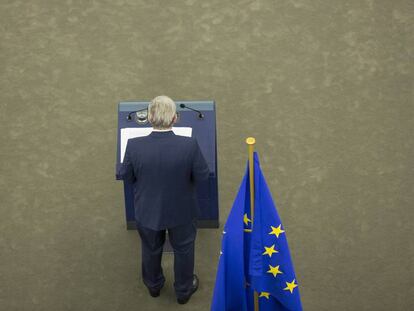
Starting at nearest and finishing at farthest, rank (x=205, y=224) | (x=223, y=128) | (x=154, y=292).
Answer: (x=154, y=292)
(x=205, y=224)
(x=223, y=128)

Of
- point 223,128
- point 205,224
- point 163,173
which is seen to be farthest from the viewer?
point 223,128

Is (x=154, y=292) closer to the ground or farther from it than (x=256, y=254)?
closer to the ground

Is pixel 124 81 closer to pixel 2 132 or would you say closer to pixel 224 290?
pixel 2 132

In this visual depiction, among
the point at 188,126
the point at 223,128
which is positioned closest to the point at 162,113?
the point at 188,126

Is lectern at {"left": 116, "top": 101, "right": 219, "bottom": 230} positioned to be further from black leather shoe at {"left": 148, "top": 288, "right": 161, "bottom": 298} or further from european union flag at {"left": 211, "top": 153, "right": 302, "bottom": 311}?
european union flag at {"left": 211, "top": 153, "right": 302, "bottom": 311}

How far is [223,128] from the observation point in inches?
182

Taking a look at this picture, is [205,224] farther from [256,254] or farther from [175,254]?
[256,254]

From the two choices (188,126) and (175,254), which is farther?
(188,126)

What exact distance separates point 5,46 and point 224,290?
3212mm

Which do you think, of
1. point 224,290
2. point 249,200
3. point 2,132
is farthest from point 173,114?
point 2,132

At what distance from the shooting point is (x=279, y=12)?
4883 millimetres

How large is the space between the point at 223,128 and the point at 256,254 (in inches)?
83.3

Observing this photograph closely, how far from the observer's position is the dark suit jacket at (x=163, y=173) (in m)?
3.10

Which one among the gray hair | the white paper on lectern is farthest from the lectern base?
the gray hair
